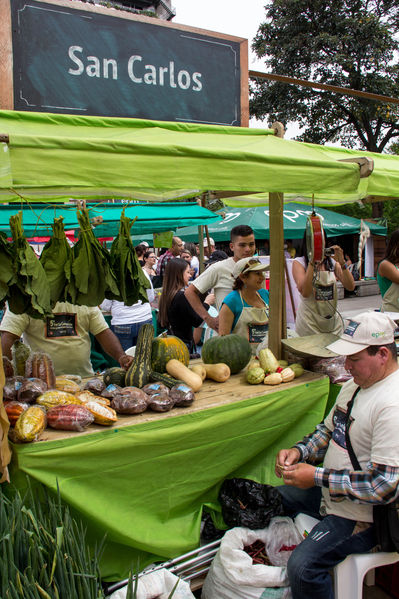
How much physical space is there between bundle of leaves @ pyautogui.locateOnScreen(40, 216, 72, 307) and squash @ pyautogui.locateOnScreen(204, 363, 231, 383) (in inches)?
43.3

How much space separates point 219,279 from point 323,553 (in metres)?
3.05

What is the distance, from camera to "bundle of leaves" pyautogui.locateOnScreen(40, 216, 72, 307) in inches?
110

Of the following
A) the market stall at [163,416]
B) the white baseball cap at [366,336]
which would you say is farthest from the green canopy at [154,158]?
the white baseball cap at [366,336]

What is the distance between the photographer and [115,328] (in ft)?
20.2

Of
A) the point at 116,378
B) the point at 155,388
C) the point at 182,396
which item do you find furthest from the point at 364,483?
the point at 116,378

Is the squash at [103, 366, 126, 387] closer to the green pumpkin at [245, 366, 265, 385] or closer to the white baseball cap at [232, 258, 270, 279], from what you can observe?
the green pumpkin at [245, 366, 265, 385]

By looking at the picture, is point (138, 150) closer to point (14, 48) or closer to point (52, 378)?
point (14, 48)

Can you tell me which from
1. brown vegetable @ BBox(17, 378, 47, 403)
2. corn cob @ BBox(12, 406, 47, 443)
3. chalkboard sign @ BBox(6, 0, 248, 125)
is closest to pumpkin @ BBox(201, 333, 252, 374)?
brown vegetable @ BBox(17, 378, 47, 403)

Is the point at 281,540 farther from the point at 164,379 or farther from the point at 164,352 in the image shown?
the point at 164,352

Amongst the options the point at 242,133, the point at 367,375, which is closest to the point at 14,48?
the point at 242,133

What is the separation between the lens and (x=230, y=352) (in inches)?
134

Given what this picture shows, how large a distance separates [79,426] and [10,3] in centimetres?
232

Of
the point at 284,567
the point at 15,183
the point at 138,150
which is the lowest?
the point at 284,567

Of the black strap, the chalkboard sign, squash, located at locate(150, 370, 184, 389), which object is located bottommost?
the black strap
